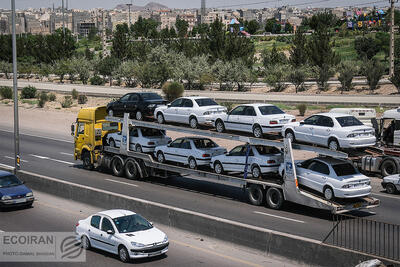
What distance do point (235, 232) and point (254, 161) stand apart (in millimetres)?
5306

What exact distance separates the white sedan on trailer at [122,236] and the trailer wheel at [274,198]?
5635mm

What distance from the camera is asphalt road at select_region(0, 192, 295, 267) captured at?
576 inches

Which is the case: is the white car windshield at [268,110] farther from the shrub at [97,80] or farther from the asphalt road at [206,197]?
the shrub at [97,80]

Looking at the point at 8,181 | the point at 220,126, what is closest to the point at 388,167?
the point at 220,126

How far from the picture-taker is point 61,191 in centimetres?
2256

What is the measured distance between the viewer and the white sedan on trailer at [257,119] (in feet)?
67.8

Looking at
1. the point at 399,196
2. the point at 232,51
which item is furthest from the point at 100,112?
the point at 232,51

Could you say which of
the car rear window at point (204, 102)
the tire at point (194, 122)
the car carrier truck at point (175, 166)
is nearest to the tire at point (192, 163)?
the car carrier truck at point (175, 166)

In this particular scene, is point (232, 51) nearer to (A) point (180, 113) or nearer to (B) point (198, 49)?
(B) point (198, 49)

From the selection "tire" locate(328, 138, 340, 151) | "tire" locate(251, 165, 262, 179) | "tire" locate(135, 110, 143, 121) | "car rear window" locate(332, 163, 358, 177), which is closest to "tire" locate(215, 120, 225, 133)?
"tire" locate(251, 165, 262, 179)

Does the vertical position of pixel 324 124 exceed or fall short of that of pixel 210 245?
it exceeds it

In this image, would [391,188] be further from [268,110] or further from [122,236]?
[122,236]

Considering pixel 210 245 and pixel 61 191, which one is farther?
pixel 61 191

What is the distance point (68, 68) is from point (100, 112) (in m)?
59.2
